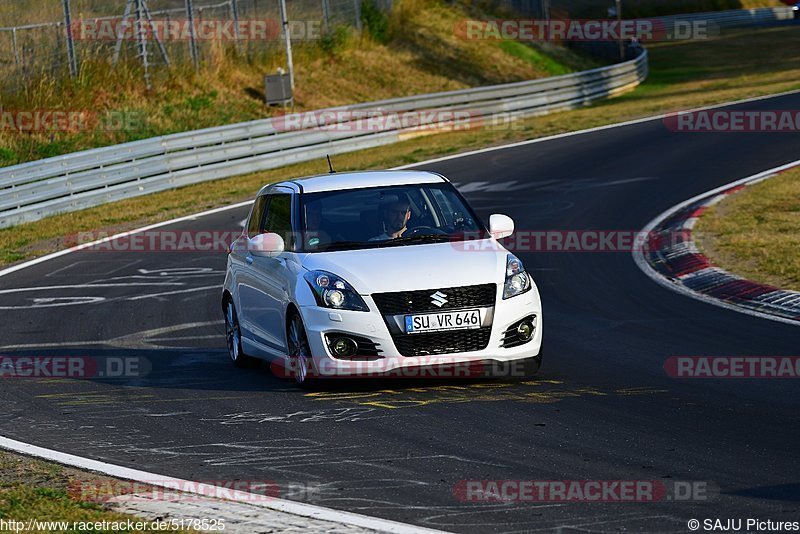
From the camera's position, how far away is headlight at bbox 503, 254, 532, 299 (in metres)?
9.37

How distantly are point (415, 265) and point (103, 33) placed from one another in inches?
1014

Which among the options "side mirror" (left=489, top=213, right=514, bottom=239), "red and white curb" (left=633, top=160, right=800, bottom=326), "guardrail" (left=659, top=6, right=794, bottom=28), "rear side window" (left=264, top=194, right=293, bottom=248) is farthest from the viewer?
"guardrail" (left=659, top=6, right=794, bottom=28)

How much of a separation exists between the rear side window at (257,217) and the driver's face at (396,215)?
1534 millimetres

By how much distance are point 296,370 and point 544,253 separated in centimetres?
769

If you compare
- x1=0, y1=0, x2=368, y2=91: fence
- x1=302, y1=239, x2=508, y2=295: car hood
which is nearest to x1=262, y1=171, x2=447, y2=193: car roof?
x1=302, y1=239, x2=508, y2=295: car hood

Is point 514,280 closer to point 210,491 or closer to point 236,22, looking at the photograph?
point 210,491

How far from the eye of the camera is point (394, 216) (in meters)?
10.2

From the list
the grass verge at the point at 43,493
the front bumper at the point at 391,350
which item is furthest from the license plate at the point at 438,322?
the grass verge at the point at 43,493

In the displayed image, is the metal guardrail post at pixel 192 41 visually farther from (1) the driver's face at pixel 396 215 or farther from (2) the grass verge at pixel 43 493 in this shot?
(2) the grass verge at pixel 43 493

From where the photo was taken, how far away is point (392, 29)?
1893 inches

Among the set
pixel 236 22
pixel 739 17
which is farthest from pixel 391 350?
pixel 739 17

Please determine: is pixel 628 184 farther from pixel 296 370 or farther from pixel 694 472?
pixel 694 472

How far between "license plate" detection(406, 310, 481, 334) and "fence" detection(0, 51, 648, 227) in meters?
15.0

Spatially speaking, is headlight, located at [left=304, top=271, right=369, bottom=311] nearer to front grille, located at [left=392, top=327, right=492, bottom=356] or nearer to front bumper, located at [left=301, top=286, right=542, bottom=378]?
front bumper, located at [left=301, top=286, right=542, bottom=378]
